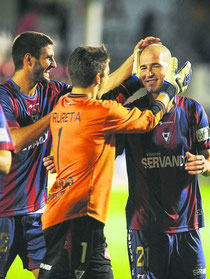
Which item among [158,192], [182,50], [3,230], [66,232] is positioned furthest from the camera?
[182,50]

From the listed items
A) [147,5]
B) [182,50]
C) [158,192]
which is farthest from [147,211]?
[147,5]

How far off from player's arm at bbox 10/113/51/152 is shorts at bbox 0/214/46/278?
2.12 feet

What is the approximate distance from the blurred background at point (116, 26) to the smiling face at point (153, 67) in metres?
14.8

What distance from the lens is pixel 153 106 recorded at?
5.25 meters

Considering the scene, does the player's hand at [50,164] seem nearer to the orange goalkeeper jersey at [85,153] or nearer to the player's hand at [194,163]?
the orange goalkeeper jersey at [85,153]

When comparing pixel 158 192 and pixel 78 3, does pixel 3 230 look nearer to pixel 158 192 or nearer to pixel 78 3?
pixel 158 192

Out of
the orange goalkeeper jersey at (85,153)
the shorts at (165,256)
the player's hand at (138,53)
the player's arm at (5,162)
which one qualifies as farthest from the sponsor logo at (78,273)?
the player's hand at (138,53)

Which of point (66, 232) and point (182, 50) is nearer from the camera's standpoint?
point (66, 232)

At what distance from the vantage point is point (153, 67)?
5.47 m

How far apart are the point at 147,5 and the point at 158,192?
21779 mm

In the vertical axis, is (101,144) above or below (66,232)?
above

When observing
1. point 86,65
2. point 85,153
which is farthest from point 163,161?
point 86,65

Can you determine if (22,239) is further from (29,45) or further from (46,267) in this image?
(29,45)

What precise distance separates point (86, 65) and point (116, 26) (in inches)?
831
